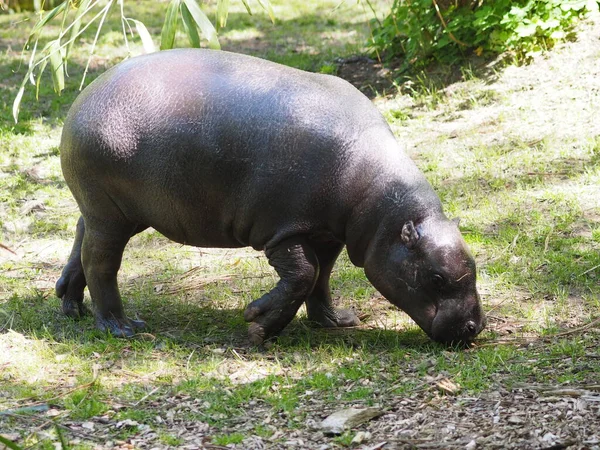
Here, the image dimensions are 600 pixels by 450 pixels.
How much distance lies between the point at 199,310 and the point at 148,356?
2.93ft

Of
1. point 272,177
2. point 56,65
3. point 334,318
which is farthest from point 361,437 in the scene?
point 56,65

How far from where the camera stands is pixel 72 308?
6070 mm

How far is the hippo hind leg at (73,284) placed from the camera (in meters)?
6.03

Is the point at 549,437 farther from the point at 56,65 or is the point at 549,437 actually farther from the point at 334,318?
the point at 56,65

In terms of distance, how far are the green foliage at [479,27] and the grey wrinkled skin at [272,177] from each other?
12.9 feet

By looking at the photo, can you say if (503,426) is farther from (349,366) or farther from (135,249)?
(135,249)

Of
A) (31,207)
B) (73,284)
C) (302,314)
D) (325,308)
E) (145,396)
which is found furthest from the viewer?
(31,207)

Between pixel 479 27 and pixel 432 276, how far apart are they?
510 cm

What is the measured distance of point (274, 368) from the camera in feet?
16.9

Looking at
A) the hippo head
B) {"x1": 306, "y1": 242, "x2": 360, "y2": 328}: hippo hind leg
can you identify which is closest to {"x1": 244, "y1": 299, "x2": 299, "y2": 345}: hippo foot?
{"x1": 306, "y1": 242, "x2": 360, "y2": 328}: hippo hind leg

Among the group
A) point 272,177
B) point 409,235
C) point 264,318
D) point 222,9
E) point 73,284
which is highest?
point 222,9

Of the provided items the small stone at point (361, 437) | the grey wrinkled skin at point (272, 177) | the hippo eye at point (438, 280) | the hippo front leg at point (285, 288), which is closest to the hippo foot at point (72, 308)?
the grey wrinkled skin at point (272, 177)

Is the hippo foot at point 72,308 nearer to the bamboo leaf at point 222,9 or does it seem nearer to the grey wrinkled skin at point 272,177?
the grey wrinkled skin at point 272,177

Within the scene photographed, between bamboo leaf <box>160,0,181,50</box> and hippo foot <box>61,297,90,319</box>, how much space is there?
1.82 m
